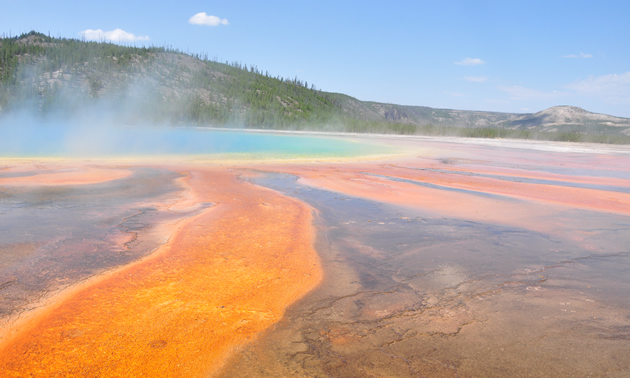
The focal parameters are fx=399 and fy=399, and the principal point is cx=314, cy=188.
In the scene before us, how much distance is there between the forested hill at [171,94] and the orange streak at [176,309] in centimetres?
5908

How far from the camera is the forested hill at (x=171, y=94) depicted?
77625 mm

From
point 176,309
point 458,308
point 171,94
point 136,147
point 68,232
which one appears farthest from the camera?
point 171,94

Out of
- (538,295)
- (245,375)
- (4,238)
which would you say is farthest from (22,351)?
(538,295)

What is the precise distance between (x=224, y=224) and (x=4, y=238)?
3.07 meters

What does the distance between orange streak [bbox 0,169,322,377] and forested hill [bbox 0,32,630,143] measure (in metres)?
59.1

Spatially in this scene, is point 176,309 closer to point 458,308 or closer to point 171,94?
point 458,308

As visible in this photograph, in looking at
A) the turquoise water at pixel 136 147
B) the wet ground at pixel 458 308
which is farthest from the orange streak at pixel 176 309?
the turquoise water at pixel 136 147

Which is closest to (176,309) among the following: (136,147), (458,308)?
(458,308)

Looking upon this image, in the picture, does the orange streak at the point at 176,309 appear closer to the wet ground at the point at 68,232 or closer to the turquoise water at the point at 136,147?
the wet ground at the point at 68,232

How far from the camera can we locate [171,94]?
98.2m

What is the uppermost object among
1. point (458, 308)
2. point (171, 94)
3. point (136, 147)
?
point (171, 94)

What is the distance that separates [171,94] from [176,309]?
103 metres

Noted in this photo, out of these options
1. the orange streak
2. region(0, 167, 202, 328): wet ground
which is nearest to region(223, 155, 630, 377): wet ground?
the orange streak

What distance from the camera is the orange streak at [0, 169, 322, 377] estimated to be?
289 centimetres
